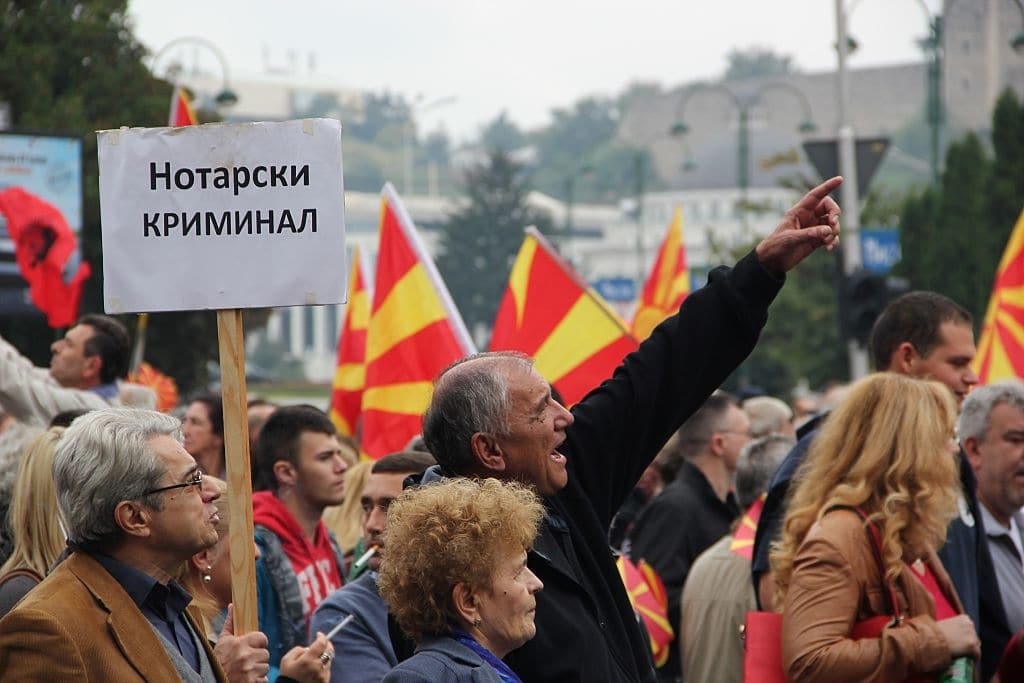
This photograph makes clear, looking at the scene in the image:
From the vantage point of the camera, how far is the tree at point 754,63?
543 ft

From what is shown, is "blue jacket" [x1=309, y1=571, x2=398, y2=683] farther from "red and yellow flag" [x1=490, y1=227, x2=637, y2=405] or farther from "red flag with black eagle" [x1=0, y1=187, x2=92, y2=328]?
"red flag with black eagle" [x1=0, y1=187, x2=92, y2=328]

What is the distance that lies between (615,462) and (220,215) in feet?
3.65

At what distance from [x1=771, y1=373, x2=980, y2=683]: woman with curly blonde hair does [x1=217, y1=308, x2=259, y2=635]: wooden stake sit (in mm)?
1402

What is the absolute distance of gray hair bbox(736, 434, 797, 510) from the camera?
6727 millimetres

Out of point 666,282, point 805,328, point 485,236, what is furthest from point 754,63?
point 666,282

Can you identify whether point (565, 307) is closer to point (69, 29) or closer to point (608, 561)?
point (608, 561)

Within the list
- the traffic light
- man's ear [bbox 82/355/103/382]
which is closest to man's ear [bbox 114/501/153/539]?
man's ear [bbox 82/355/103/382]

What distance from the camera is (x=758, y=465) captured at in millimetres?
6758

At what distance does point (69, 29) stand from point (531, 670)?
1726cm

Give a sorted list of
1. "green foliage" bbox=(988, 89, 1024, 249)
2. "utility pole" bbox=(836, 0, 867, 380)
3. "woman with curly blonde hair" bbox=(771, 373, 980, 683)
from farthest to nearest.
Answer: "green foliage" bbox=(988, 89, 1024, 249), "utility pole" bbox=(836, 0, 867, 380), "woman with curly blonde hair" bbox=(771, 373, 980, 683)

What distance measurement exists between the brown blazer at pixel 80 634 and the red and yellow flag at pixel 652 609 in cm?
306

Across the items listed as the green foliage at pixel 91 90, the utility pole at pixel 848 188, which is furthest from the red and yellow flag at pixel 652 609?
the green foliage at pixel 91 90

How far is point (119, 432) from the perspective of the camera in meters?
3.89

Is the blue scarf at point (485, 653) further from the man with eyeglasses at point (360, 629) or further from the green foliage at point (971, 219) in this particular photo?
the green foliage at point (971, 219)
